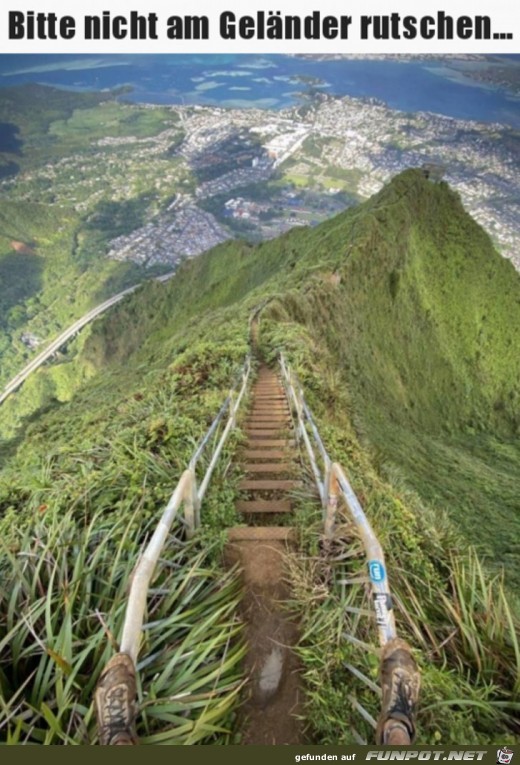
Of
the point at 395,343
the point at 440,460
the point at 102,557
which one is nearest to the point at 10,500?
the point at 102,557

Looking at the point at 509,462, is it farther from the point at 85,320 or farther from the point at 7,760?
the point at 85,320

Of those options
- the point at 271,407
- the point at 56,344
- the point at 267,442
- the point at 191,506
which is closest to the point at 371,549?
the point at 191,506

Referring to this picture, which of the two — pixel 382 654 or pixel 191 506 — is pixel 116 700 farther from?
pixel 191 506

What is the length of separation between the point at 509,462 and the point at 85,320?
4925 cm

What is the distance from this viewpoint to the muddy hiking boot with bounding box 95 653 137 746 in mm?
1387

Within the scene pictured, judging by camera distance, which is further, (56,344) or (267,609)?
(56,344)

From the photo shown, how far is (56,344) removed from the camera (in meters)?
50.8

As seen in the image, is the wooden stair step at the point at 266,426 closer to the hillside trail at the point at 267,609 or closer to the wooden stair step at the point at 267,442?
the wooden stair step at the point at 267,442

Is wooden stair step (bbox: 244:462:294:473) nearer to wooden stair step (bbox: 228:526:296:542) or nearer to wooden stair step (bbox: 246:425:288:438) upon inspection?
wooden stair step (bbox: 228:526:296:542)

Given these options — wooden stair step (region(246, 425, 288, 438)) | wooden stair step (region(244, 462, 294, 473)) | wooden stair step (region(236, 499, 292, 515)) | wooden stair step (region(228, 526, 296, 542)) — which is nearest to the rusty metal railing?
wooden stair step (region(228, 526, 296, 542))

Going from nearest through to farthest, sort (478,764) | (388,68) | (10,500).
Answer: (478,764)
(10,500)
(388,68)

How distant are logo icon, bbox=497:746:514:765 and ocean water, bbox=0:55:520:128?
367 ft

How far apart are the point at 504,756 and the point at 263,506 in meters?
1.77

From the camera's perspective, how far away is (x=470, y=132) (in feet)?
254
